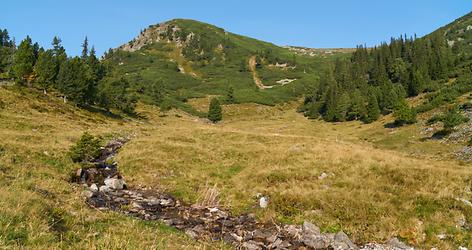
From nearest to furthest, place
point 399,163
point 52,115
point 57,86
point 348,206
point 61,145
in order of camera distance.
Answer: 1. point 348,206
2. point 399,163
3. point 61,145
4. point 52,115
5. point 57,86

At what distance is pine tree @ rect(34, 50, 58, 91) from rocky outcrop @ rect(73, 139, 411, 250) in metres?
62.8

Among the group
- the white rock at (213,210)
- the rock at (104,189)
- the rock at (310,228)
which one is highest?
the rock at (104,189)

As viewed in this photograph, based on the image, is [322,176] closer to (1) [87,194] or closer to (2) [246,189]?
(2) [246,189]

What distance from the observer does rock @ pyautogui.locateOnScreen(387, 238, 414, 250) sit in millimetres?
15703

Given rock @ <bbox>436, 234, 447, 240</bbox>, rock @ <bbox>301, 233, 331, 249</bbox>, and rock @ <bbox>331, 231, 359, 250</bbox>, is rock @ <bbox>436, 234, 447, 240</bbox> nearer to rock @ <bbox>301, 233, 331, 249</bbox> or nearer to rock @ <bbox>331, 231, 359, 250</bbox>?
rock @ <bbox>331, 231, 359, 250</bbox>

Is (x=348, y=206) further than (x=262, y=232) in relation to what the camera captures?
Yes

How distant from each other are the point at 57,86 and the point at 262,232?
7408 cm

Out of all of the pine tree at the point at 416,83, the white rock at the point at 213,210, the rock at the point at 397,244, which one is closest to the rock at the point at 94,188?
the white rock at the point at 213,210

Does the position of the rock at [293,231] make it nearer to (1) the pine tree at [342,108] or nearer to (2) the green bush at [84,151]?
(2) the green bush at [84,151]

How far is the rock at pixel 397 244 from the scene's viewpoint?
51.5ft

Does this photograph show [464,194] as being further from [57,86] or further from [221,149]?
[57,86]

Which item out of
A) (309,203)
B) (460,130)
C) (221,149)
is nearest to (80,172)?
(221,149)

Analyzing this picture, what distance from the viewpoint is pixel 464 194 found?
20031mm

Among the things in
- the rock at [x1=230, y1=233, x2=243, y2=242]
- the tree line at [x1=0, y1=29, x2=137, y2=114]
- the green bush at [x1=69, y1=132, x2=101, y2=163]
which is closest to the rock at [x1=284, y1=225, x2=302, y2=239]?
the rock at [x1=230, y1=233, x2=243, y2=242]
